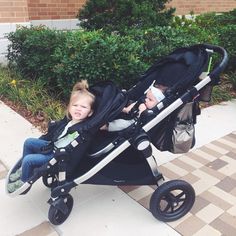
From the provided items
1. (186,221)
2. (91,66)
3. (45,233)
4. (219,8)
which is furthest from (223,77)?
(219,8)

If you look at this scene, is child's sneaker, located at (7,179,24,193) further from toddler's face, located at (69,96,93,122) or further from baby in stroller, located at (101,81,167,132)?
baby in stroller, located at (101,81,167,132)

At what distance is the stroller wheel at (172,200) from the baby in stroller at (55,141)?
0.81 metres

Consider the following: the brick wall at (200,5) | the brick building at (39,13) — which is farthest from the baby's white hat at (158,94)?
the brick wall at (200,5)

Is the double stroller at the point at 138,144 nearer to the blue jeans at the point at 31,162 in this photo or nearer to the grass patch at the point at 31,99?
the blue jeans at the point at 31,162

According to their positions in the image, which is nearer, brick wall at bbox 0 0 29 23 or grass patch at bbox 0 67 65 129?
grass patch at bbox 0 67 65 129

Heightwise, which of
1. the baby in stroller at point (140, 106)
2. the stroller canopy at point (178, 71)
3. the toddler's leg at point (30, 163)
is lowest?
the toddler's leg at point (30, 163)

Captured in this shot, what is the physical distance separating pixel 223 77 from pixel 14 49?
391 cm

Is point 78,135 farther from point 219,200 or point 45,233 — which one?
point 219,200

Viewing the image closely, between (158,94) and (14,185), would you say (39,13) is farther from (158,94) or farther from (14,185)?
(14,185)

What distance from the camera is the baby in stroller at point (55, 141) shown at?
268 cm

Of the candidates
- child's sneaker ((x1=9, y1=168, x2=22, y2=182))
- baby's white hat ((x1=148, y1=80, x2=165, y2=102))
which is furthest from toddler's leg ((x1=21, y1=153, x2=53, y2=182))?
baby's white hat ((x1=148, y1=80, x2=165, y2=102))

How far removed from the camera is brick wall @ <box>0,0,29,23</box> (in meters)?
6.69

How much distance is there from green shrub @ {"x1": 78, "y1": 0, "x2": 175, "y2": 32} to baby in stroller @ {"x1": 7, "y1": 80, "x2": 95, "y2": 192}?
3522 mm

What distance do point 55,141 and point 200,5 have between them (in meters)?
9.38
